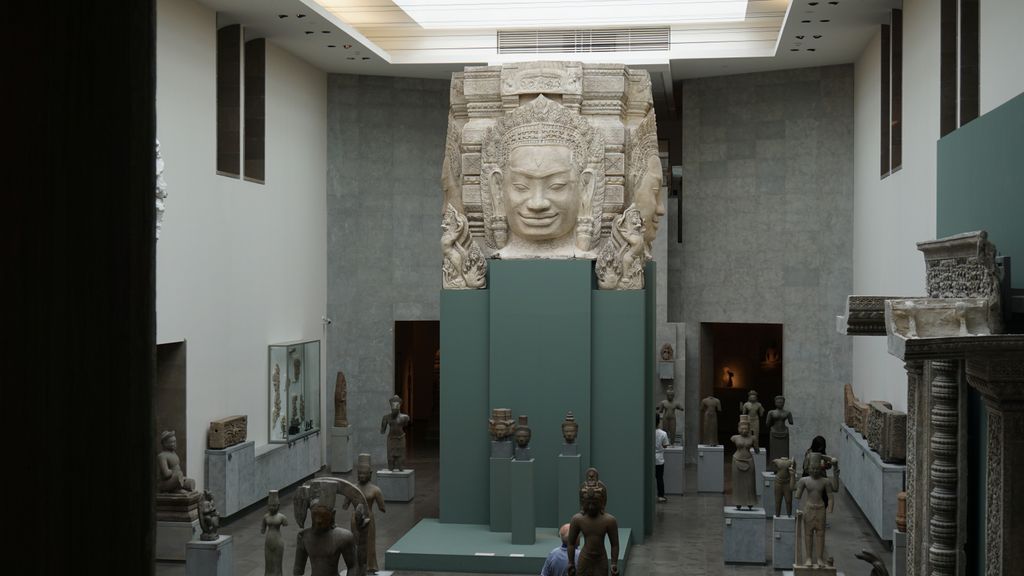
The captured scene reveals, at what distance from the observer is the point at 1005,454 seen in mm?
7391

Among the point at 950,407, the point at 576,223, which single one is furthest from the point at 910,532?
the point at 576,223

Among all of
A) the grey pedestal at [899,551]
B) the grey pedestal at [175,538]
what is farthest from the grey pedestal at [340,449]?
the grey pedestal at [899,551]

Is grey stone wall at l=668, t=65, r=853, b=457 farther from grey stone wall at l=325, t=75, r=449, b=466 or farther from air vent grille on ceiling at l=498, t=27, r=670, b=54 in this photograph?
grey stone wall at l=325, t=75, r=449, b=466

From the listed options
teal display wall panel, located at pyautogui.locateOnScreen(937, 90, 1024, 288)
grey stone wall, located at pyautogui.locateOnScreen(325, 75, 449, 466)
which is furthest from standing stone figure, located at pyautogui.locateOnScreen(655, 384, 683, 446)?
teal display wall panel, located at pyautogui.locateOnScreen(937, 90, 1024, 288)

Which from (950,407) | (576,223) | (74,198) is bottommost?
(950,407)

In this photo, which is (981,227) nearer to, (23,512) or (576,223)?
(576,223)

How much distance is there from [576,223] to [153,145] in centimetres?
1538

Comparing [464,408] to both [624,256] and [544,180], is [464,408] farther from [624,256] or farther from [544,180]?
[544,180]

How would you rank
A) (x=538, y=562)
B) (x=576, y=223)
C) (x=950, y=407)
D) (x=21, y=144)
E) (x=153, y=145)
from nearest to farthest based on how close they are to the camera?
(x=21, y=144) < (x=153, y=145) < (x=950, y=407) < (x=538, y=562) < (x=576, y=223)

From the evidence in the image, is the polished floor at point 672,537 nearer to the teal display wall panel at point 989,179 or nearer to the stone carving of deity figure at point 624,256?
the stone carving of deity figure at point 624,256

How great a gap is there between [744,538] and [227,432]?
7.86 metres

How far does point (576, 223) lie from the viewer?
636 inches

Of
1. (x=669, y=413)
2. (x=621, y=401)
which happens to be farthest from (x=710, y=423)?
(x=621, y=401)

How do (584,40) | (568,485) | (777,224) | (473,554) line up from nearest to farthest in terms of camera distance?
(473,554) → (568,485) → (584,40) → (777,224)
